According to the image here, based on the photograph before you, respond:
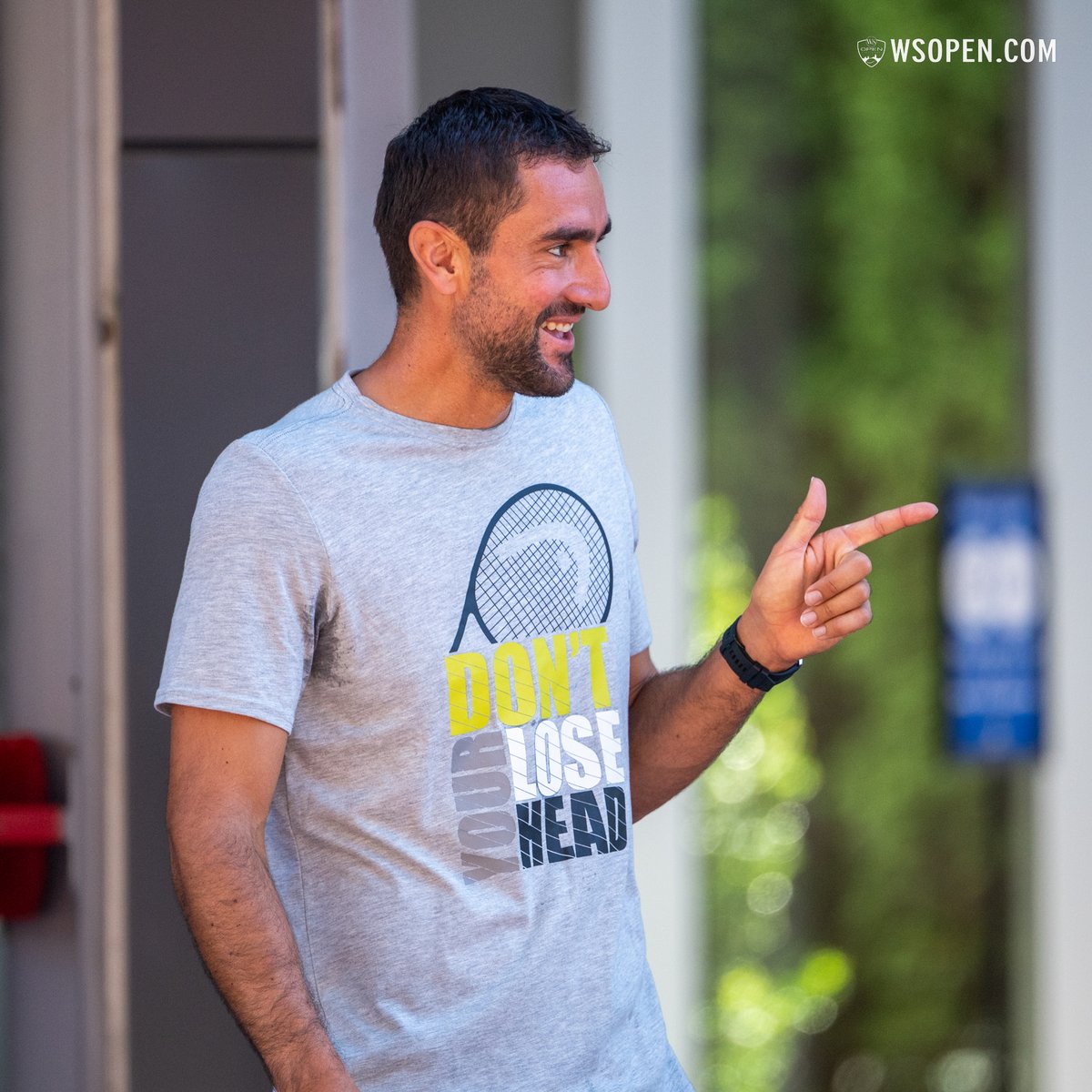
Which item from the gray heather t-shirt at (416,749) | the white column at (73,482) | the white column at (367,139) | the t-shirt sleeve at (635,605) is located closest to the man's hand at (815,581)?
the t-shirt sleeve at (635,605)

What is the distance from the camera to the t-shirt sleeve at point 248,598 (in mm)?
1309

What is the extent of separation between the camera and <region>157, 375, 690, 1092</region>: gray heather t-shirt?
1.37m

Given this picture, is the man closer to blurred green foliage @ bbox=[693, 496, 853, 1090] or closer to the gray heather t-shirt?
the gray heather t-shirt

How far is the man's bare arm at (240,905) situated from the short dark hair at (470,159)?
57 centimetres

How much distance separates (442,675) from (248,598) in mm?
218

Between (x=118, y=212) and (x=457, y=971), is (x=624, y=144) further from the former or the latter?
(x=457, y=971)

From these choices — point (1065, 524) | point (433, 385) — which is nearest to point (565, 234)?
point (433, 385)

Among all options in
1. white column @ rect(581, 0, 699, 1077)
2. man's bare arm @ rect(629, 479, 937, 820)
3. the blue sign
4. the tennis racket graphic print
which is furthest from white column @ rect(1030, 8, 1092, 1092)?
the tennis racket graphic print

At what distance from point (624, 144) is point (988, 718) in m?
1.58

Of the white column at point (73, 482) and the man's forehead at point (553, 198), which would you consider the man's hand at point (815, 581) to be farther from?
the white column at point (73, 482)

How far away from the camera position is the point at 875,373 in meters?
3.46

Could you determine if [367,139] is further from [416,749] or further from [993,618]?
[993,618]

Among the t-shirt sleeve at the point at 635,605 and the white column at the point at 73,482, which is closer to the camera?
the t-shirt sleeve at the point at 635,605

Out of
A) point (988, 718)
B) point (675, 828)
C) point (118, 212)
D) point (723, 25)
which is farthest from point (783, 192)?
point (118, 212)
